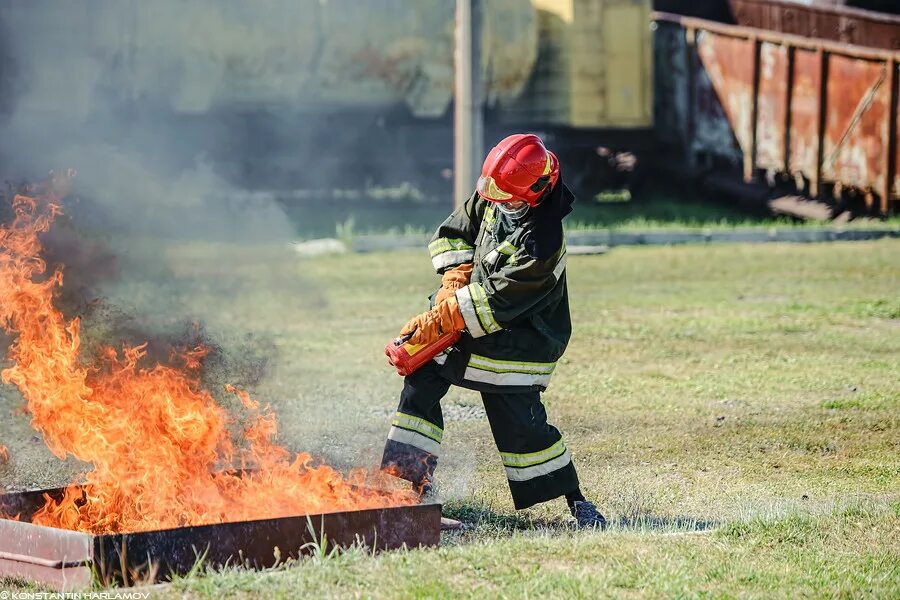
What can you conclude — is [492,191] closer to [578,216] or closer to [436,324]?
[436,324]

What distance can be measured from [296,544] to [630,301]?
22.6ft

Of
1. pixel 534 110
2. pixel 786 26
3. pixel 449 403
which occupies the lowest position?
pixel 449 403

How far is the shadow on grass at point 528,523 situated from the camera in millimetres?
A: 4762

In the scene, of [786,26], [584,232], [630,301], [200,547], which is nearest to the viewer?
[200,547]

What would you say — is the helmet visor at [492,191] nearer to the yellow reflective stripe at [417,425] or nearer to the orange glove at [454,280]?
the orange glove at [454,280]

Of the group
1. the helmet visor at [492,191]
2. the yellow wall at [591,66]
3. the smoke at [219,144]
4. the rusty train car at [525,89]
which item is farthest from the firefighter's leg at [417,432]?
the yellow wall at [591,66]

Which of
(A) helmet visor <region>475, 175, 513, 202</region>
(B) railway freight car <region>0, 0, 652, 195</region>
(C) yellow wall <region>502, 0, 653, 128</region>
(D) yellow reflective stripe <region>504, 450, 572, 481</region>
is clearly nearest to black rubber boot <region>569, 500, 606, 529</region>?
(D) yellow reflective stripe <region>504, 450, 572, 481</region>

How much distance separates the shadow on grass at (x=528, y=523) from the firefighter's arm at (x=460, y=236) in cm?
100

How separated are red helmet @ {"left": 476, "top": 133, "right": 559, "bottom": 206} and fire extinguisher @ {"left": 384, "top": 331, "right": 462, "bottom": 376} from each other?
55cm

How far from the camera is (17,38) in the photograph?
320 inches

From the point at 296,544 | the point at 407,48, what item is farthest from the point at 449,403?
the point at 407,48

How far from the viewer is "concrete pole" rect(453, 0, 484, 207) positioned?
Result: 1241 centimetres

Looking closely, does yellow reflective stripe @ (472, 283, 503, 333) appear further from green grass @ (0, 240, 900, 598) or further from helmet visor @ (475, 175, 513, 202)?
green grass @ (0, 240, 900, 598)

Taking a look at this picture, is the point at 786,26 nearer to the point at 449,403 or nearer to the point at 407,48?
the point at 407,48
